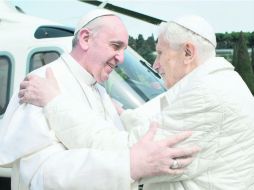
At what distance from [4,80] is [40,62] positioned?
523 mm

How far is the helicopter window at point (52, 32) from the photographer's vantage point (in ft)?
21.3

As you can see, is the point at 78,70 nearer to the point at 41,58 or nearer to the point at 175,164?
the point at 175,164

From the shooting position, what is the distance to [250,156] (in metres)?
2.27

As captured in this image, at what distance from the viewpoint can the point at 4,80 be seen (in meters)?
6.43

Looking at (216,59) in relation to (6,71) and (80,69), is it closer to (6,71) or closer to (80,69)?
(80,69)

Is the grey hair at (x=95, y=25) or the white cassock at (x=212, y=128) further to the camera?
the grey hair at (x=95, y=25)

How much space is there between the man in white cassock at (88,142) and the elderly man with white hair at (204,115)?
0.19ft

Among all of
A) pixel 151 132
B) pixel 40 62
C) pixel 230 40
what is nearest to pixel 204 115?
pixel 151 132

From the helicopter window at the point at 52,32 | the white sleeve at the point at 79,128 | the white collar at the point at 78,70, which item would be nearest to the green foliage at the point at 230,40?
the helicopter window at the point at 52,32

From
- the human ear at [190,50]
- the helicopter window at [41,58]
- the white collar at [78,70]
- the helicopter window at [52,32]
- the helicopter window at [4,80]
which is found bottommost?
the helicopter window at [4,80]

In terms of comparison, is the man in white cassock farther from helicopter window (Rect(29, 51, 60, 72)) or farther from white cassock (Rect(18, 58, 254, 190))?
helicopter window (Rect(29, 51, 60, 72))

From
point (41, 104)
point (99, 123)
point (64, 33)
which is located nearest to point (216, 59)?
point (99, 123)

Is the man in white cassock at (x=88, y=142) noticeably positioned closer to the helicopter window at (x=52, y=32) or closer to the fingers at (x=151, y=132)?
the fingers at (x=151, y=132)

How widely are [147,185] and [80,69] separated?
89 centimetres
